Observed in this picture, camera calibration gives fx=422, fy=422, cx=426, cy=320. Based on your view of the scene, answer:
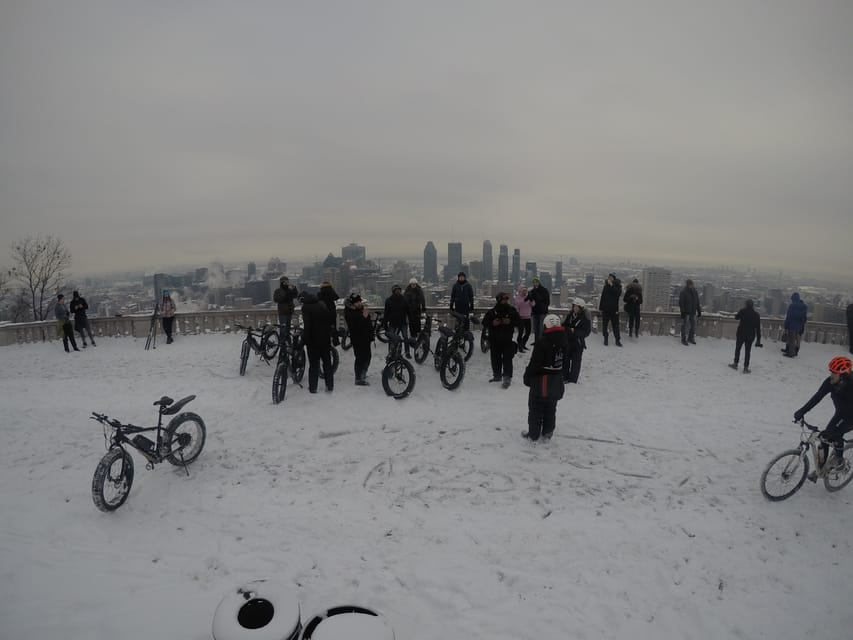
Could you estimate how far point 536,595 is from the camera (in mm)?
3879

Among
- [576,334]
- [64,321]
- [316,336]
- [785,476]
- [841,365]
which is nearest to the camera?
[841,365]

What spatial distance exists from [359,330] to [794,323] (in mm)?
12709

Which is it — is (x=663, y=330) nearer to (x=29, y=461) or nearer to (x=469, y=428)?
(x=469, y=428)

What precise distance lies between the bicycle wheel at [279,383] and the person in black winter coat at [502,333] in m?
4.38

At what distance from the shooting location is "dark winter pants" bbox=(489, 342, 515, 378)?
9.30 metres

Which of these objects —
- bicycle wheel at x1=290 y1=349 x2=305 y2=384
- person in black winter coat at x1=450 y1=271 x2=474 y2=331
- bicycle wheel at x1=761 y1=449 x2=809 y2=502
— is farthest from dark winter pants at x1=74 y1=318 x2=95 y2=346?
bicycle wheel at x1=761 y1=449 x2=809 y2=502

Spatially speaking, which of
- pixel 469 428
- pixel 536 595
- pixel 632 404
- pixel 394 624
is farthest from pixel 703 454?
pixel 394 624

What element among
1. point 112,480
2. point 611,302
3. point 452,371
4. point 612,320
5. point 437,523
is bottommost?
point 437,523

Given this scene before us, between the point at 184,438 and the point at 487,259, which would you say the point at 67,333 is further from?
the point at 487,259

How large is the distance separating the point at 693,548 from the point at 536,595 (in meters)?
1.95

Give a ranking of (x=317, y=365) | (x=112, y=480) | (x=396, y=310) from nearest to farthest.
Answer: (x=112, y=480), (x=317, y=365), (x=396, y=310)

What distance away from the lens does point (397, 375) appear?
8812 millimetres

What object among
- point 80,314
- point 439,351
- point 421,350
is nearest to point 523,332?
point 439,351

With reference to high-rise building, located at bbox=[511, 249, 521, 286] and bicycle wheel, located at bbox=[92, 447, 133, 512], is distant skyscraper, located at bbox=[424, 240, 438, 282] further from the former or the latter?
bicycle wheel, located at bbox=[92, 447, 133, 512]
